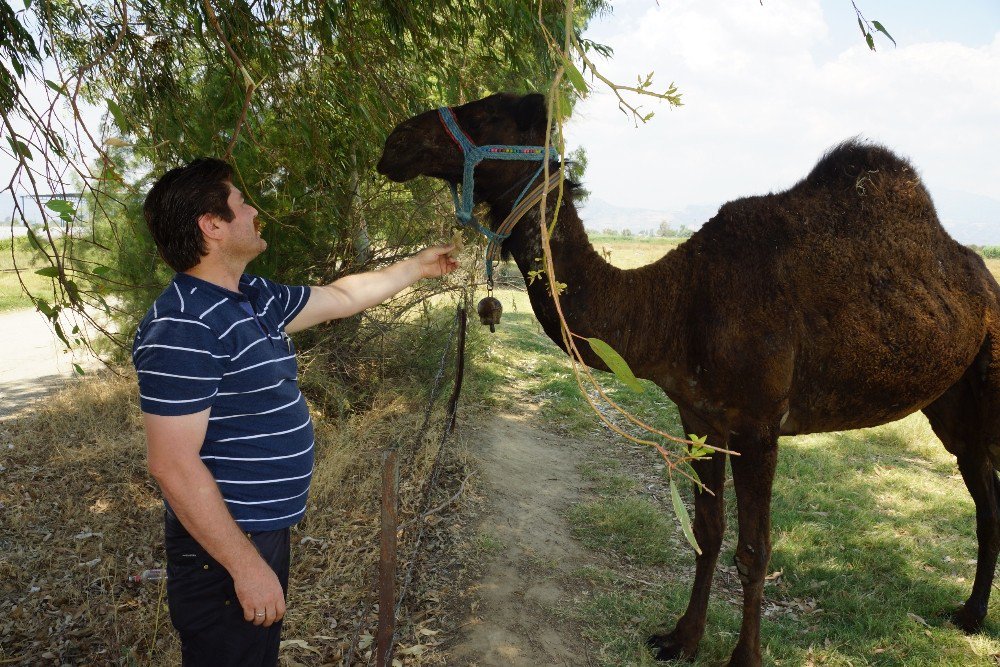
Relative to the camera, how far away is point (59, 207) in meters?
2.08

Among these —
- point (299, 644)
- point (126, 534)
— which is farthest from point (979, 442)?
point (126, 534)

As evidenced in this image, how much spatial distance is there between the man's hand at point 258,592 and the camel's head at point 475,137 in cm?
181

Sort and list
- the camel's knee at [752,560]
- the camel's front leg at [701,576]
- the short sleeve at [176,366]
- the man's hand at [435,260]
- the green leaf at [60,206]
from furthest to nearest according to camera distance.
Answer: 1. the camel's front leg at [701,576]
2. the camel's knee at [752,560]
3. the man's hand at [435,260]
4. the green leaf at [60,206]
5. the short sleeve at [176,366]

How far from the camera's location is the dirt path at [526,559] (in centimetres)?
360

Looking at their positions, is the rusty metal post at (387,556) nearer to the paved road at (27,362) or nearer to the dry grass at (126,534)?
the dry grass at (126,534)

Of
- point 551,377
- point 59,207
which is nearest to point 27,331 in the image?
point 551,377

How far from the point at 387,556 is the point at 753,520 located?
6.02 feet

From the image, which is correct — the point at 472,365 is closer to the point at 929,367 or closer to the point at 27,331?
the point at 929,367

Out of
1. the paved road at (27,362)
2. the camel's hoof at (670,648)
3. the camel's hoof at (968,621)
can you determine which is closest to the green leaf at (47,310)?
the camel's hoof at (670,648)

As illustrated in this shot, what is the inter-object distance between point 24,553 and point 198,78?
383 cm

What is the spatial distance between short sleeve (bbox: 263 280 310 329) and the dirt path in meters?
2.16

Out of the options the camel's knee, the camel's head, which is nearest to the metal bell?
the camel's head

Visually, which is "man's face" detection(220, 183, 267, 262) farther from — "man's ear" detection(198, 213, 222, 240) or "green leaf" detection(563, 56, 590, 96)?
"green leaf" detection(563, 56, 590, 96)

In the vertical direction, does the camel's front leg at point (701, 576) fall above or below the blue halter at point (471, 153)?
below
